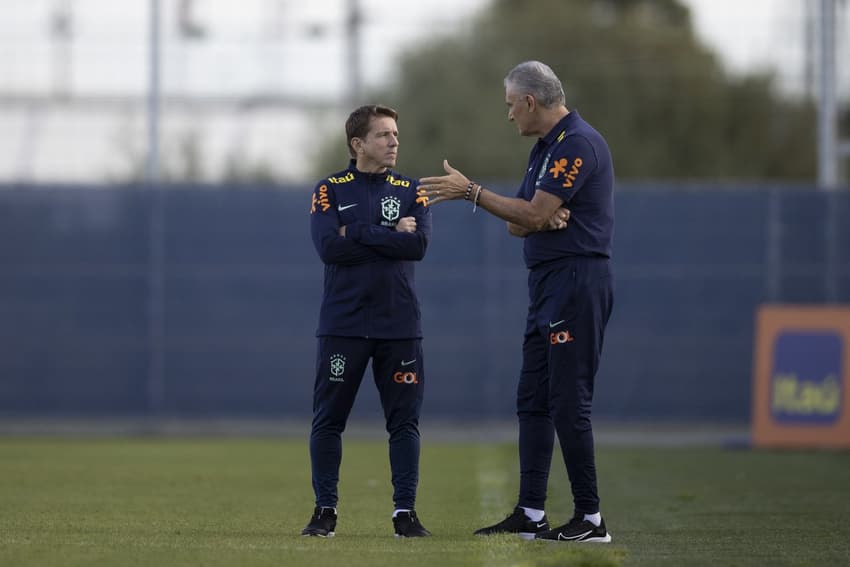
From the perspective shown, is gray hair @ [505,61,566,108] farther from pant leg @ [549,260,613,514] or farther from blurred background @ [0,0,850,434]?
blurred background @ [0,0,850,434]

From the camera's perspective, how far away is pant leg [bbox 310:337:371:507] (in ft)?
22.2

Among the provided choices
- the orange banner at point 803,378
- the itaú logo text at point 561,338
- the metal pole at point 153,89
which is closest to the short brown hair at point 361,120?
the itaú logo text at point 561,338

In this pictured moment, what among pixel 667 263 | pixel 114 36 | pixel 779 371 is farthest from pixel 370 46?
pixel 779 371

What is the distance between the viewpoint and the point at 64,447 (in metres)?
13.3

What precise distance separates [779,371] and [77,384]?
737 cm

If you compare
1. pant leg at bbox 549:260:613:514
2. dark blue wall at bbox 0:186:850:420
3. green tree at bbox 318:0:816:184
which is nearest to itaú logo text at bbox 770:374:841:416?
dark blue wall at bbox 0:186:850:420

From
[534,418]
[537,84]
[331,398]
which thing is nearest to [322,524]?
[331,398]

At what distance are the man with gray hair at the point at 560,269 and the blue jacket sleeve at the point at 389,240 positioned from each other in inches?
7.9

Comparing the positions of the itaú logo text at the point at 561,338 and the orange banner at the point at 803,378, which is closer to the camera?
the itaú logo text at the point at 561,338

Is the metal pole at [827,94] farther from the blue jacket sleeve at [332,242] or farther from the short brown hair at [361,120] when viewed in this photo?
the blue jacket sleeve at [332,242]

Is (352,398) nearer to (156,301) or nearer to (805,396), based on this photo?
(805,396)

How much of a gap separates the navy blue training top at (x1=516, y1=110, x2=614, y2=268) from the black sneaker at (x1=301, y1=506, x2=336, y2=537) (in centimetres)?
147

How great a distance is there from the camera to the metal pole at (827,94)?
1678 centimetres

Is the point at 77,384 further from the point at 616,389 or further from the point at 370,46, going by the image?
the point at 370,46
